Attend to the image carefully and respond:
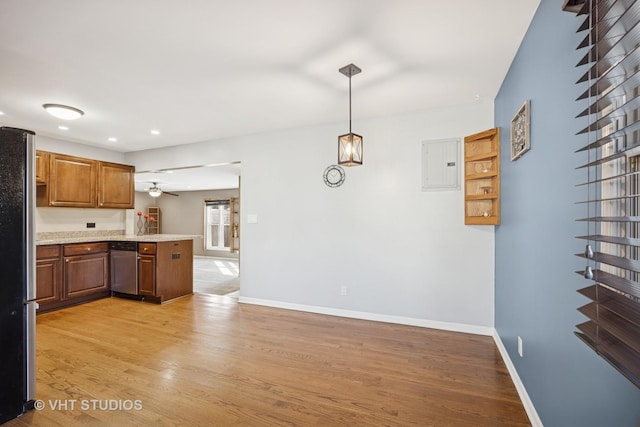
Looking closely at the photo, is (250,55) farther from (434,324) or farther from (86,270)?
(86,270)

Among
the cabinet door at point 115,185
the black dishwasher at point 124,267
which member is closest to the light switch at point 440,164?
the black dishwasher at point 124,267

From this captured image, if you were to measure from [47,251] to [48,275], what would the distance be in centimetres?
32

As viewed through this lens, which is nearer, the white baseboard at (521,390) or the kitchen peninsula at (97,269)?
the white baseboard at (521,390)

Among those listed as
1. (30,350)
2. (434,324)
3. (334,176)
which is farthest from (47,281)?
(434,324)

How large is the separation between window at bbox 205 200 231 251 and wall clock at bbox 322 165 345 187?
6.75 m

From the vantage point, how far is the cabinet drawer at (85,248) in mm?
4326

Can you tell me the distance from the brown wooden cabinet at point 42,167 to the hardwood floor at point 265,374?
1.99 meters

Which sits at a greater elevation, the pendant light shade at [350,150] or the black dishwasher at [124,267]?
the pendant light shade at [350,150]

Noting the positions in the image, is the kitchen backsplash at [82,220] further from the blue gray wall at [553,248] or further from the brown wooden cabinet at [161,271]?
the blue gray wall at [553,248]

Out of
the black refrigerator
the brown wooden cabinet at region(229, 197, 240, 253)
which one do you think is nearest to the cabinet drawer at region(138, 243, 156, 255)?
the black refrigerator

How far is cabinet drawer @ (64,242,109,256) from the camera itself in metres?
4.33

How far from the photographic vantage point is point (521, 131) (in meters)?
2.11

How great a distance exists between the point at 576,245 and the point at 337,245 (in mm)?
2763

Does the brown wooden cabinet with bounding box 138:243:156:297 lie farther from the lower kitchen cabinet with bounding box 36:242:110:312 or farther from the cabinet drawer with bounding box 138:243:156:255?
the lower kitchen cabinet with bounding box 36:242:110:312
